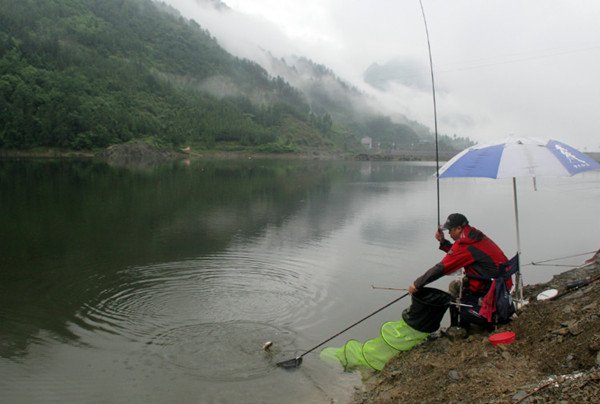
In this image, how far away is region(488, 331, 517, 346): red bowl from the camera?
5.94m

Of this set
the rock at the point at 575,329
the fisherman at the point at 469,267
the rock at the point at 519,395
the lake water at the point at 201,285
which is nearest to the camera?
the rock at the point at 519,395

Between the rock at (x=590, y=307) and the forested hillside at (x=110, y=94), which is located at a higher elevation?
the forested hillside at (x=110, y=94)

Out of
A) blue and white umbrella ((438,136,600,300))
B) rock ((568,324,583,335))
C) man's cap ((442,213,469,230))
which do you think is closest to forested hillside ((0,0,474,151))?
blue and white umbrella ((438,136,600,300))

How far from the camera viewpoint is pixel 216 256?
14938mm

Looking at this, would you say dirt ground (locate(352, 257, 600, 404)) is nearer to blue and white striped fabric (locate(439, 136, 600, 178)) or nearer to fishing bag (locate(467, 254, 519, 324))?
fishing bag (locate(467, 254, 519, 324))

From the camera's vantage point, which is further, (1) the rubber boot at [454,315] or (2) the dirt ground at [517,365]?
(1) the rubber boot at [454,315]

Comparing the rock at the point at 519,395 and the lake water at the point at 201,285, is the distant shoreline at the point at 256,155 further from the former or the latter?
the rock at the point at 519,395

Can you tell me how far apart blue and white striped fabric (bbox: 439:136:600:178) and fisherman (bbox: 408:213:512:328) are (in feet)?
2.37

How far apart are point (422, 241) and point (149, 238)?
10.0 metres

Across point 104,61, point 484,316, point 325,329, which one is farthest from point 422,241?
point 104,61

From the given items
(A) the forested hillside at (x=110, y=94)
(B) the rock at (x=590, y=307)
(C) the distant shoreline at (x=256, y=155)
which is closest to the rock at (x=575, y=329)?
(B) the rock at (x=590, y=307)

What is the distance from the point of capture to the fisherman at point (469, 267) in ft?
20.7

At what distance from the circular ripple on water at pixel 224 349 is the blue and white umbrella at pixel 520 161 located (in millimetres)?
4041

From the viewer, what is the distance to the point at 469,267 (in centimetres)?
657
